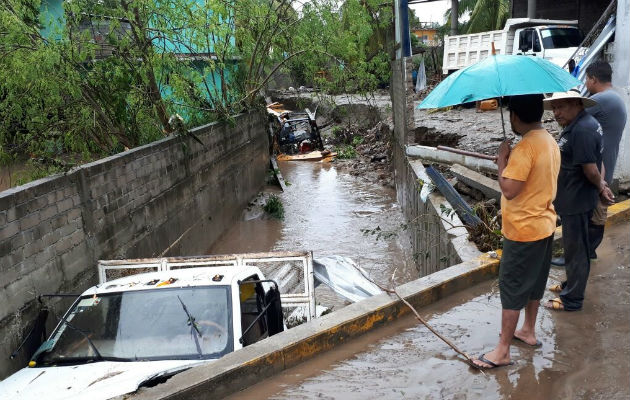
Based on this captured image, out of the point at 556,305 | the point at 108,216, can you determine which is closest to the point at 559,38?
the point at 556,305

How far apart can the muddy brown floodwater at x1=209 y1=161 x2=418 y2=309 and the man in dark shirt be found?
471 cm

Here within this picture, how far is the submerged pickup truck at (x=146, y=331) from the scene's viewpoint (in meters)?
3.88

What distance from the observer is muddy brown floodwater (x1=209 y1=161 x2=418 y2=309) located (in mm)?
11062

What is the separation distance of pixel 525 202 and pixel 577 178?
3.54ft

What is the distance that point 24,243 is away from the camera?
5.50 m

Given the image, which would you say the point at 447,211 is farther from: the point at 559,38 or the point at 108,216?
the point at 559,38

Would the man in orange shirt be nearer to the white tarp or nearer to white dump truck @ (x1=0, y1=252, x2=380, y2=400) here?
white dump truck @ (x1=0, y1=252, x2=380, y2=400)

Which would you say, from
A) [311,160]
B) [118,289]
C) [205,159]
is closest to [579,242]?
[118,289]

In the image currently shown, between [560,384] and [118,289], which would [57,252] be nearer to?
[118,289]

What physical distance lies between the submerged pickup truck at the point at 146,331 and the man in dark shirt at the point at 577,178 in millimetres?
2534

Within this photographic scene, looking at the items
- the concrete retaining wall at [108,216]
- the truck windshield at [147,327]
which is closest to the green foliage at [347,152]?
the concrete retaining wall at [108,216]

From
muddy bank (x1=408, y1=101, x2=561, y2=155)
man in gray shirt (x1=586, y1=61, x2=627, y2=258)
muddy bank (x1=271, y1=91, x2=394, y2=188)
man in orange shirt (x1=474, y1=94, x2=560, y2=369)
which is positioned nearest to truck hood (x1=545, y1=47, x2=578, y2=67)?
muddy bank (x1=408, y1=101, x2=561, y2=155)

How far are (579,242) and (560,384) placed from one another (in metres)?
1.21

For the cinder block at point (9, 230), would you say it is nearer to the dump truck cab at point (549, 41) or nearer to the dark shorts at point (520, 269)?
the dark shorts at point (520, 269)
